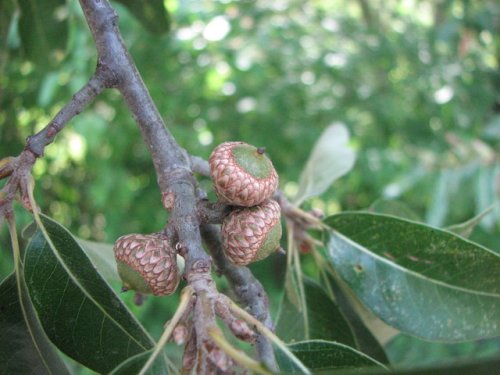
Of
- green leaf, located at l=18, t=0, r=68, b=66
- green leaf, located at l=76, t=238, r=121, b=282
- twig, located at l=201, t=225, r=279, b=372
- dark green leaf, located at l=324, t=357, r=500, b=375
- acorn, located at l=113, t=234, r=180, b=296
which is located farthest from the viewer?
green leaf, located at l=18, t=0, r=68, b=66

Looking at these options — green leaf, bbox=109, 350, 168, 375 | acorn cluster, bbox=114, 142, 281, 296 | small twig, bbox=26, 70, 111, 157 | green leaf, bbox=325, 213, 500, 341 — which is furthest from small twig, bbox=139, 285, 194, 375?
green leaf, bbox=325, 213, 500, 341

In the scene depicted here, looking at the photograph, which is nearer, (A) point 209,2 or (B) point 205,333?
(B) point 205,333

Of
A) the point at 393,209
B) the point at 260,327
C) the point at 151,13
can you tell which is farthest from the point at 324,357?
the point at 151,13

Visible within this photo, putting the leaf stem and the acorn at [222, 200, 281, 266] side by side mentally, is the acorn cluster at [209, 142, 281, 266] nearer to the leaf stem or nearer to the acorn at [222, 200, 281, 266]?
the acorn at [222, 200, 281, 266]

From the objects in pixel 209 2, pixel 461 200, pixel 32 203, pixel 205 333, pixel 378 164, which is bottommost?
pixel 461 200

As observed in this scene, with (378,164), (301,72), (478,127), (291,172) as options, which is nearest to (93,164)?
(291,172)

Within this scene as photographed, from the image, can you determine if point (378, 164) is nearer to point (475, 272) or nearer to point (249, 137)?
point (249, 137)

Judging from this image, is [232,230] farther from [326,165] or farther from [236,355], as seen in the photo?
[326,165]
